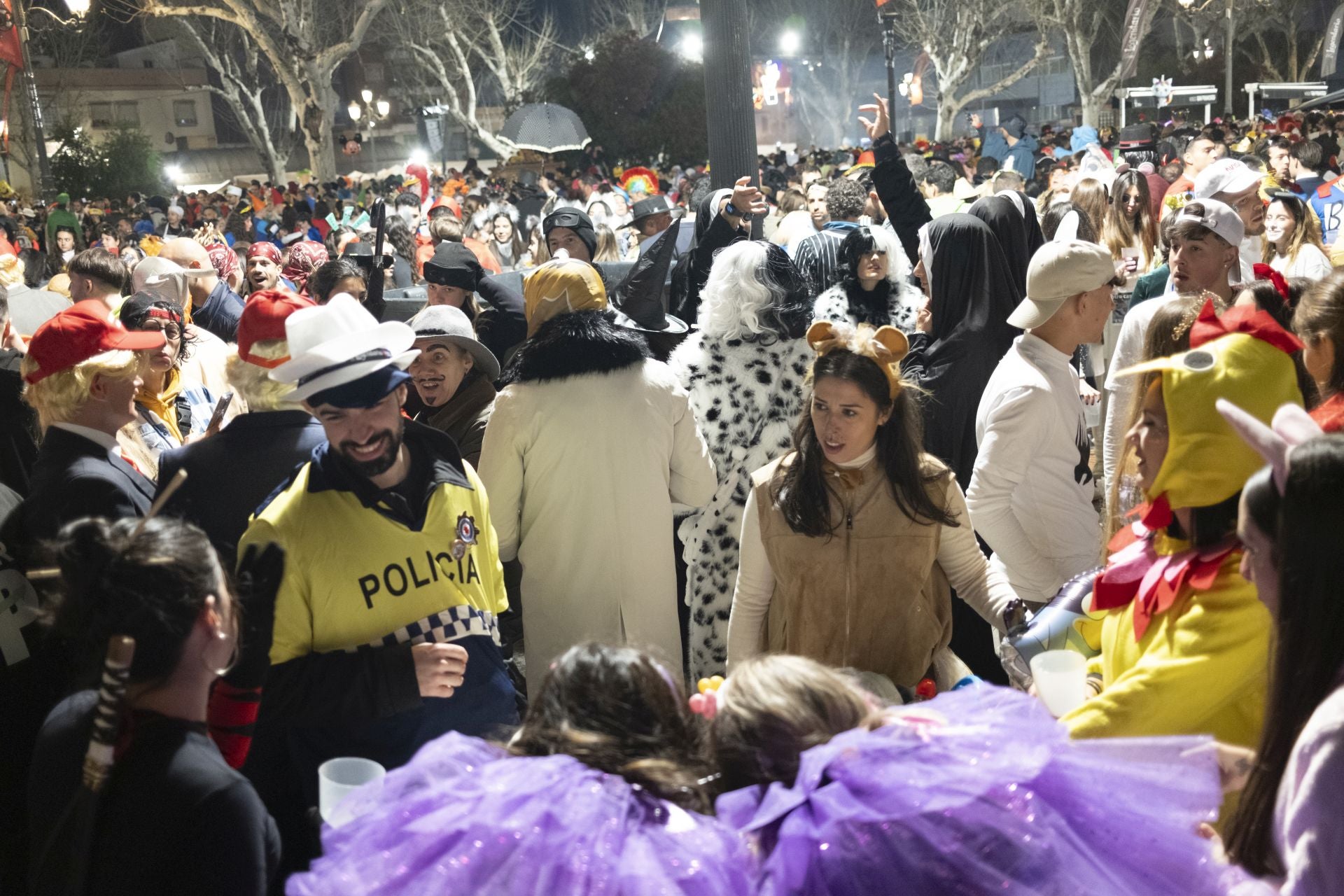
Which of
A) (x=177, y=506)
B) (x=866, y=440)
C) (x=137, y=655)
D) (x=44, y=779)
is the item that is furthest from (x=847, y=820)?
(x=177, y=506)

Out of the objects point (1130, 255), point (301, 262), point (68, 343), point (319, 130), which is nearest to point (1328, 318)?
point (68, 343)

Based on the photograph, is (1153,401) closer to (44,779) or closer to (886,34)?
(44,779)

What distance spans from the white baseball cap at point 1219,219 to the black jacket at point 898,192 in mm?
1511

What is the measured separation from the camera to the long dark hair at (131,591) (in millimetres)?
1880

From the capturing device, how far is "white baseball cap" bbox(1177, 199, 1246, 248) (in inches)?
185

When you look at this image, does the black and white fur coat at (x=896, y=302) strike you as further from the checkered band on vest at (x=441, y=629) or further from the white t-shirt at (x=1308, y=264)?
the checkered band on vest at (x=441, y=629)

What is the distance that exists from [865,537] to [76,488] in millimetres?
2223

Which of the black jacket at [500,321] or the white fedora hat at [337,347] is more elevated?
the white fedora hat at [337,347]

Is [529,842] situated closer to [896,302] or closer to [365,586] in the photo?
[365,586]

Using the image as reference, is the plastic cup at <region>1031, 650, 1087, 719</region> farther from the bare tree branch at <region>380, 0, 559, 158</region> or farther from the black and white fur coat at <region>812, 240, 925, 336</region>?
the bare tree branch at <region>380, 0, 559, 158</region>

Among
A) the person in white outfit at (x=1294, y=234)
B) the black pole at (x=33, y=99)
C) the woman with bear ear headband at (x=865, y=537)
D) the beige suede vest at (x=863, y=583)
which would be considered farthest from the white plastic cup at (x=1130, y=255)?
the black pole at (x=33, y=99)

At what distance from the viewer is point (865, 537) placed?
3137 millimetres

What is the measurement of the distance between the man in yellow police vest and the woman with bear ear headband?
825 millimetres

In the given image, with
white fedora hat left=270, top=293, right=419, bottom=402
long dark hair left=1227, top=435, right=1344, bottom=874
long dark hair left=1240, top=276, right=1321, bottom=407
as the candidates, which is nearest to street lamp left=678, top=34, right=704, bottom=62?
long dark hair left=1240, top=276, right=1321, bottom=407
